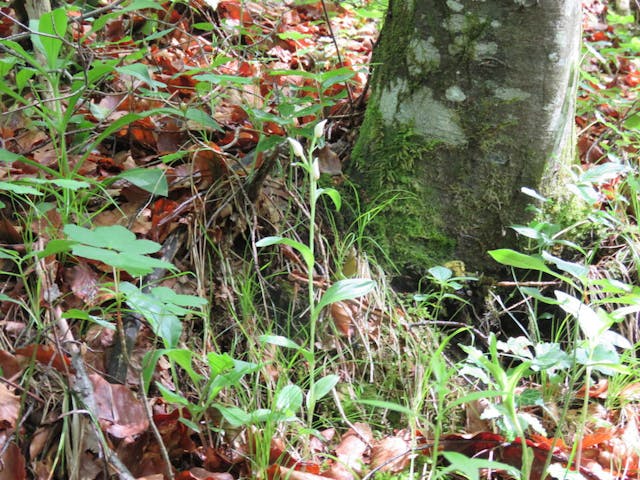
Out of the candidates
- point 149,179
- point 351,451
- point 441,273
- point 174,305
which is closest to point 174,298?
point 174,305

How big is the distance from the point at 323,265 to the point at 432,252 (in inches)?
13.8

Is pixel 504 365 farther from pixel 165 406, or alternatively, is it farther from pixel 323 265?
pixel 165 406

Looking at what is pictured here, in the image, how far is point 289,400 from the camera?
1.33 meters

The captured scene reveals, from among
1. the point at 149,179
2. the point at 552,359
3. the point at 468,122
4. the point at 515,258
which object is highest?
the point at 468,122

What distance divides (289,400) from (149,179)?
833mm

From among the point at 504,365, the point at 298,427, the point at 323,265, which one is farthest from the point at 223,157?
the point at 504,365

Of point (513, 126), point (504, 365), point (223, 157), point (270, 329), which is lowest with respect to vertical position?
point (504, 365)

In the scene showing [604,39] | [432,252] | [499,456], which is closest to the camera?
[499,456]

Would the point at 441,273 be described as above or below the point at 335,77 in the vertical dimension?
below

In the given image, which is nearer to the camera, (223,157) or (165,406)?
(165,406)

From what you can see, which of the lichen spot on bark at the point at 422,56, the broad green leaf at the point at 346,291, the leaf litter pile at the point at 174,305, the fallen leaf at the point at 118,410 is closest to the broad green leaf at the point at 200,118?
the leaf litter pile at the point at 174,305

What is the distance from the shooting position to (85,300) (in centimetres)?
160

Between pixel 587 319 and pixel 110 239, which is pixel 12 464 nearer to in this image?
pixel 110 239

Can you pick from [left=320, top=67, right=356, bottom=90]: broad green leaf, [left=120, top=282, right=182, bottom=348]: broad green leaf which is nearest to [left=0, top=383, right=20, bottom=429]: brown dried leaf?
[left=120, top=282, right=182, bottom=348]: broad green leaf
